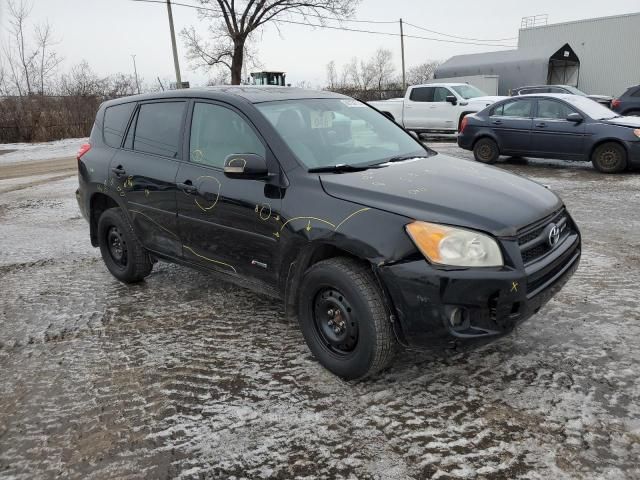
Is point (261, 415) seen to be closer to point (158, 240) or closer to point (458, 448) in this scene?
point (458, 448)

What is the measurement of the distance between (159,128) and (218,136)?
786 millimetres

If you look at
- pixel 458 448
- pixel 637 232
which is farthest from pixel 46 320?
pixel 637 232

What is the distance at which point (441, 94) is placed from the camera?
16359mm

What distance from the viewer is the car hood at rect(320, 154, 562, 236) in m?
2.68

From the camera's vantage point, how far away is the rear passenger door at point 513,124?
10.4 meters

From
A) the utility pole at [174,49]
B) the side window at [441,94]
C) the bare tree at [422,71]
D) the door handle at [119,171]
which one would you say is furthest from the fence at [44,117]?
the bare tree at [422,71]

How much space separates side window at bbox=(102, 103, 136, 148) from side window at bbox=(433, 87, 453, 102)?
13.2m

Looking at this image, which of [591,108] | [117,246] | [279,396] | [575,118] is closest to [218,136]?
[117,246]

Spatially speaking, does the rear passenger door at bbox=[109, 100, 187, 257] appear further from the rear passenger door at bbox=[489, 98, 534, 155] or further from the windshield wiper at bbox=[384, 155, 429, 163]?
the rear passenger door at bbox=[489, 98, 534, 155]

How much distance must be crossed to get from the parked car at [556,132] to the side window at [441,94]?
513 cm

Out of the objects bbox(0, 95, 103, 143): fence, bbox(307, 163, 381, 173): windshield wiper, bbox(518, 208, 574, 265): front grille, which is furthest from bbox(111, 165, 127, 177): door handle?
bbox(0, 95, 103, 143): fence

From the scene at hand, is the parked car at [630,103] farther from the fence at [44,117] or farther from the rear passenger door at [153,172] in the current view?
the fence at [44,117]

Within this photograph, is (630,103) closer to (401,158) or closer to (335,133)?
(401,158)

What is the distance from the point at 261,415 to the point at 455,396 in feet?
3.57
